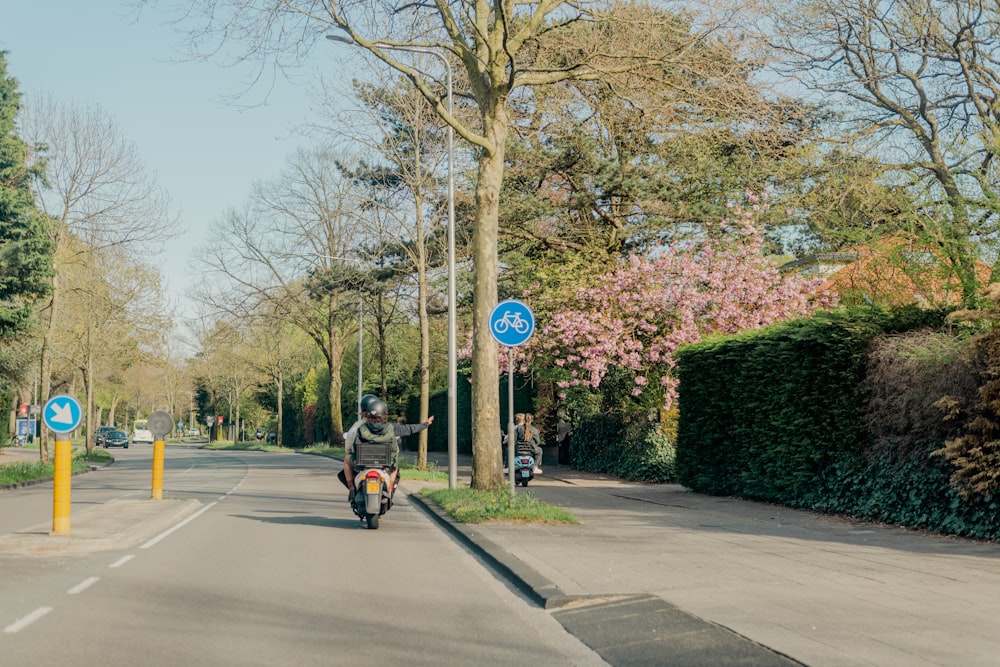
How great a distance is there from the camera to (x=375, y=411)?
1484 cm

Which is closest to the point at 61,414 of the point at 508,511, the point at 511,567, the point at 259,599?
the point at 259,599

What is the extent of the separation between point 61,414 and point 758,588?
8.56 meters

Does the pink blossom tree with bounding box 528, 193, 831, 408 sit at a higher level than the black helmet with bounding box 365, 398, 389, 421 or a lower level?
higher

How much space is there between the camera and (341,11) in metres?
16.8

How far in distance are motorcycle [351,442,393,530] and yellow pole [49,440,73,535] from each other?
3.86 metres

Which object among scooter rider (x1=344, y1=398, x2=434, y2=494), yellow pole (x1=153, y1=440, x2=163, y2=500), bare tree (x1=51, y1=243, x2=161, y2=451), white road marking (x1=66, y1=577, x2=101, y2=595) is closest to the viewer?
white road marking (x1=66, y1=577, x2=101, y2=595)

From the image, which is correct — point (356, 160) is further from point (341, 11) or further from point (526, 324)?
point (526, 324)

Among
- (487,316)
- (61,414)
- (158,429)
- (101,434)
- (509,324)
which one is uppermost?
(487,316)

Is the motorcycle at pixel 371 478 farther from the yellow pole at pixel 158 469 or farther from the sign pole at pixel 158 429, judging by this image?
the yellow pole at pixel 158 469

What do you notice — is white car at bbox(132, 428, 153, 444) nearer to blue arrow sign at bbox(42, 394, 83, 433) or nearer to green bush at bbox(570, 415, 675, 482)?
green bush at bbox(570, 415, 675, 482)

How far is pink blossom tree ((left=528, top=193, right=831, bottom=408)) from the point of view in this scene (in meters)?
26.5

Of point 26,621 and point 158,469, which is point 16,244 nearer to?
point 158,469

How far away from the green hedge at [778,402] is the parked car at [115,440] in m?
66.9

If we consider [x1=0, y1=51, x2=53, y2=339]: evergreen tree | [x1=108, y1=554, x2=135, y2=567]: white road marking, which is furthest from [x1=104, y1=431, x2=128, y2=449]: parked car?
[x1=108, y1=554, x2=135, y2=567]: white road marking
